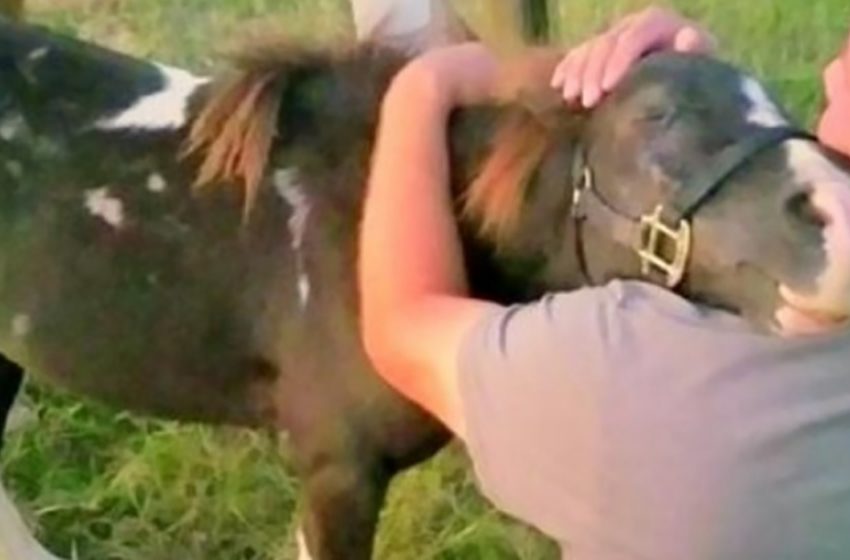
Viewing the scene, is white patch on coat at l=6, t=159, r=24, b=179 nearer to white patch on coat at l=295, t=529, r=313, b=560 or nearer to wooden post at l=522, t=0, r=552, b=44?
white patch on coat at l=295, t=529, r=313, b=560

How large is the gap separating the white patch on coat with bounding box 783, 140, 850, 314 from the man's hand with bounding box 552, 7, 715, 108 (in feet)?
0.92

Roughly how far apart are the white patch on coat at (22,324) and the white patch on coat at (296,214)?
1.15ft

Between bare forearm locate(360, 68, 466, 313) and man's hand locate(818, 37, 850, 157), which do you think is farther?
bare forearm locate(360, 68, 466, 313)

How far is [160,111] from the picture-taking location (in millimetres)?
2465

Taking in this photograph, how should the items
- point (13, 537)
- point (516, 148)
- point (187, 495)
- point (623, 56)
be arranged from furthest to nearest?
point (187, 495), point (13, 537), point (516, 148), point (623, 56)

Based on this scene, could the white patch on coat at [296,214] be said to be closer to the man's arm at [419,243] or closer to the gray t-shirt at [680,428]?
the man's arm at [419,243]

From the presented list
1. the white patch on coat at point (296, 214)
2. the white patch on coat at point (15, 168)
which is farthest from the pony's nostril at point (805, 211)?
the white patch on coat at point (15, 168)

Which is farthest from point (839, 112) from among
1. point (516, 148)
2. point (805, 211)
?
point (516, 148)

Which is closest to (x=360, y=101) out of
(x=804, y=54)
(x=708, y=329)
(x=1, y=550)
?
(x=708, y=329)

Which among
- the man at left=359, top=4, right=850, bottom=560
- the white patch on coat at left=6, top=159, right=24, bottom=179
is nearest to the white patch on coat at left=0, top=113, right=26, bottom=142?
the white patch on coat at left=6, top=159, right=24, bottom=179

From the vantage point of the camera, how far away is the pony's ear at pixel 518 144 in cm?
213

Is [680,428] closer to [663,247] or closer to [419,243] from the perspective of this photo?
[663,247]

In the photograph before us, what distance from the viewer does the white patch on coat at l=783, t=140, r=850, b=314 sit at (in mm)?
1714

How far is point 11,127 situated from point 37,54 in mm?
98
